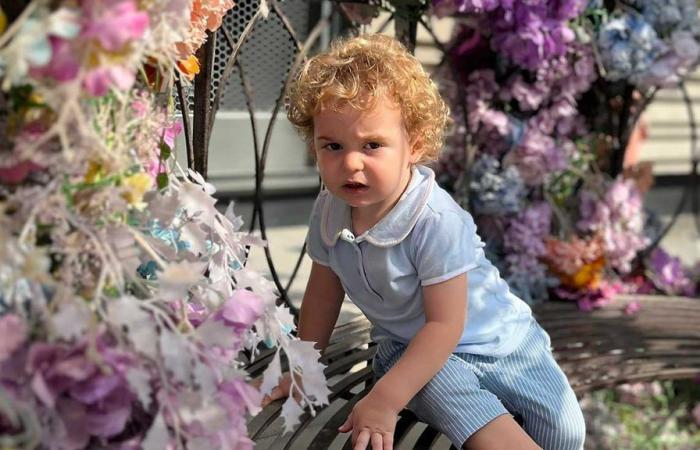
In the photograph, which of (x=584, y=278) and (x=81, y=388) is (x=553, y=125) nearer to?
(x=584, y=278)

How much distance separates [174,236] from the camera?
1.41 meters

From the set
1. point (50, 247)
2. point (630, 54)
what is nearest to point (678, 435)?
point (630, 54)

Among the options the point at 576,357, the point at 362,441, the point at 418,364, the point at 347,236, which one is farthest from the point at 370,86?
the point at 576,357

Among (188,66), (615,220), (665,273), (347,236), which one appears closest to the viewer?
(188,66)

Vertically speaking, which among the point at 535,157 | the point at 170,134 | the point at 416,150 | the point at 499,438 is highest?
the point at 170,134

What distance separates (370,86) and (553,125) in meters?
1.51

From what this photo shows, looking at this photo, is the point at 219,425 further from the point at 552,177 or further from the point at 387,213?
the point at 552,177

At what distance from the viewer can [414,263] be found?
184 cm

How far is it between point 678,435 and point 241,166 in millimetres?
2368

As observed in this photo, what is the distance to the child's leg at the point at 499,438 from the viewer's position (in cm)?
179

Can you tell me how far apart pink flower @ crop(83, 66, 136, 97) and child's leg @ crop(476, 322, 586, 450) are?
3.59 ft

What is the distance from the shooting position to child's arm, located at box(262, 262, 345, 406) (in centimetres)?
203

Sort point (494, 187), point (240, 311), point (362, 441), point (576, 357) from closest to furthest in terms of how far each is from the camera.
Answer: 1. point (240, 311)
2. point (362, 441)
3. point (576, 357)
4. point (494, 187)

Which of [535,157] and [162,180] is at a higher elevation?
[162,180]
